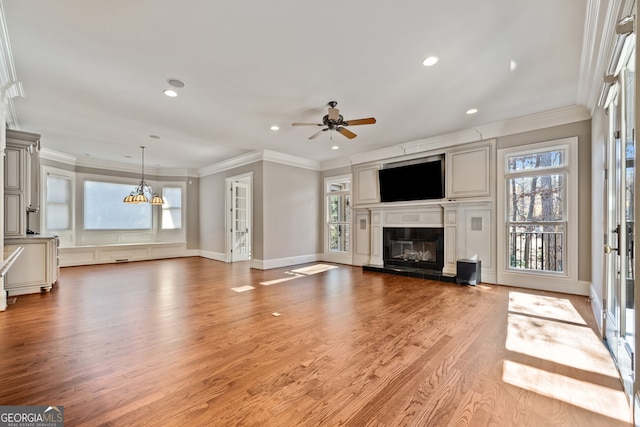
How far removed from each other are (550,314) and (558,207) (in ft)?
6.52

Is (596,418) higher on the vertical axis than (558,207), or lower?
lower

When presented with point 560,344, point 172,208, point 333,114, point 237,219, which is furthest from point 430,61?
point 172,208

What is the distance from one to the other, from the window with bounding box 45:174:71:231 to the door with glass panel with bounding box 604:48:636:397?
983cm

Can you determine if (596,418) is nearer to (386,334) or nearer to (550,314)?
(386,334)

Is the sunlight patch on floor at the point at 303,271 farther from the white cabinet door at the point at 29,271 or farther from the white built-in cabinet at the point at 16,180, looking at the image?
the white built-in cabinet at the point at 16,180

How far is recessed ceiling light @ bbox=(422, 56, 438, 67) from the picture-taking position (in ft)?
9.38

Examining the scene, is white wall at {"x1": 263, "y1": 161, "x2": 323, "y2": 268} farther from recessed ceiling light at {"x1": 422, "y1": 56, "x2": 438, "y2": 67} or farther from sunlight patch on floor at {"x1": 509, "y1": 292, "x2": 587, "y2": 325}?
sunlight patch on floor at {"x1": 509, "y1": 292, "x2": 587, "y2": 325}

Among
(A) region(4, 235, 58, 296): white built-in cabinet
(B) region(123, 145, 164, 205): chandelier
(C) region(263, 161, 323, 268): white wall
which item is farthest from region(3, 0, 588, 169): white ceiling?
(B) region(123, 145, 164, 205): chandelier

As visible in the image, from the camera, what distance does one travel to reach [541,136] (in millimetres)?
4461

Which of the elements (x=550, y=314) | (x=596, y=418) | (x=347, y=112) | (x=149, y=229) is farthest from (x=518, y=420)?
(x=149, y=229)

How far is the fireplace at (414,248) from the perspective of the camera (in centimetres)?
562

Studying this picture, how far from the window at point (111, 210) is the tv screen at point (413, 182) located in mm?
7136

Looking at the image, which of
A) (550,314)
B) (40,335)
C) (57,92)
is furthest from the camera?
(57,92)

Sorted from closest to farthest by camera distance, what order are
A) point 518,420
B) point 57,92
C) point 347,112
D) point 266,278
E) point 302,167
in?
1. point 518,420
2. point 57,92
3. point 347,112
4. point 266,278
5. point 302,167
